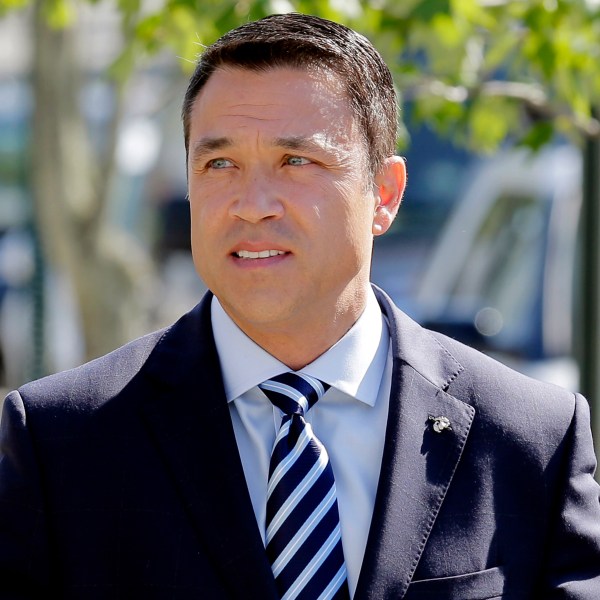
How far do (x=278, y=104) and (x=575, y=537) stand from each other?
3.32ft

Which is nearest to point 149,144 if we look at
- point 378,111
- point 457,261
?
point 457,261

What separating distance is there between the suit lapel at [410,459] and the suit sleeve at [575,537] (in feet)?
0.74

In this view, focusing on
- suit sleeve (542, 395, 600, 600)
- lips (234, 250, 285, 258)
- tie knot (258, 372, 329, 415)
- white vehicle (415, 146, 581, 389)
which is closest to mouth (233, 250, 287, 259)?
lips (234, 250, 285, 258)

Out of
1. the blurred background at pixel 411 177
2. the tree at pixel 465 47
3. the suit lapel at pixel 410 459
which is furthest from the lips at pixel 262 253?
the tree at pixel 465 47

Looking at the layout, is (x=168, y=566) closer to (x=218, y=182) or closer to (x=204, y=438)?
(x=204, y=438)

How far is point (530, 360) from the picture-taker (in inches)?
420

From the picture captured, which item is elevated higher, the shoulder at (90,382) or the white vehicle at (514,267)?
the shoulder at (90,382)

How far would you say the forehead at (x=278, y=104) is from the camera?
245cm

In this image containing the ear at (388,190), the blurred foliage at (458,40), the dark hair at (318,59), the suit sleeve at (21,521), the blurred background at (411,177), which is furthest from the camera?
the blurred background at (411,177)

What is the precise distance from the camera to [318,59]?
2.52m

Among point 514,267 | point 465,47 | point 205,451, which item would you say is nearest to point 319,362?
point 205,451

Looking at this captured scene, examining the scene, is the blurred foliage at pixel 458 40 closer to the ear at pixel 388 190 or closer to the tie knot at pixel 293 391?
the ear at pixel 388 190

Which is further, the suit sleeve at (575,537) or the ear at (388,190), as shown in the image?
the ear at (388,190)

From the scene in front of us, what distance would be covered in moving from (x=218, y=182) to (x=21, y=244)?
11378mm
